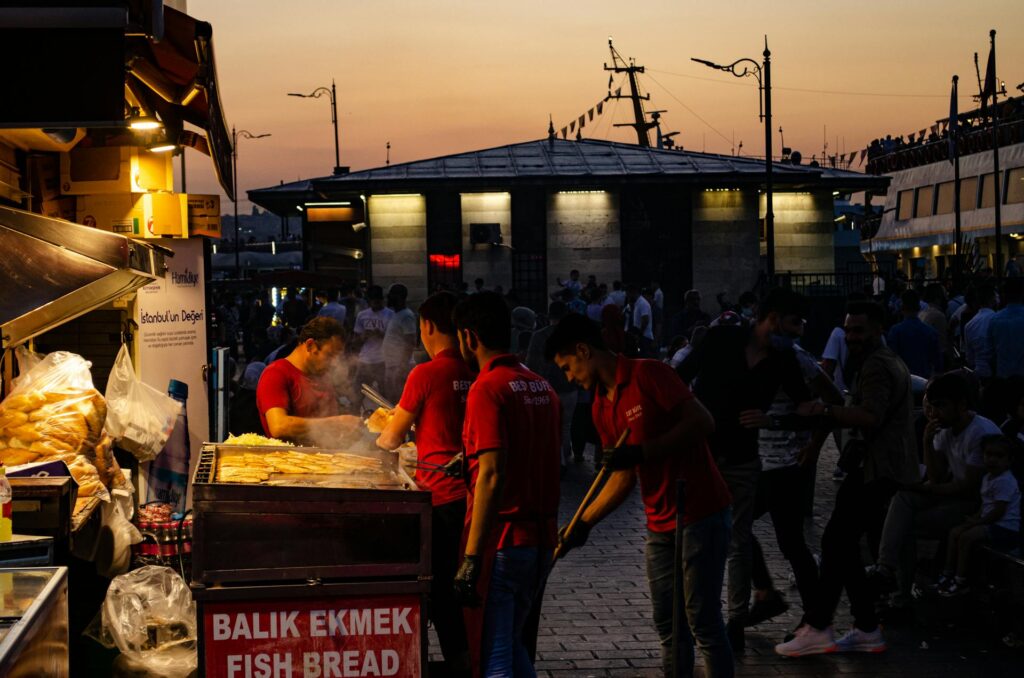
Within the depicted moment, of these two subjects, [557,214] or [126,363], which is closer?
[126,363]

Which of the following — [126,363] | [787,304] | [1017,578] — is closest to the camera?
[1017,578]

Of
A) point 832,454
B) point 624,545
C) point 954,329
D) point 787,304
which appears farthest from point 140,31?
point 954,329

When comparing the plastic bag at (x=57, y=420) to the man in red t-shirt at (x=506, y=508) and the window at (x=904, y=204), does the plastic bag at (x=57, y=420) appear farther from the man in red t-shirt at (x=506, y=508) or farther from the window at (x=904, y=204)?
→ the window at (x=904, y=204)

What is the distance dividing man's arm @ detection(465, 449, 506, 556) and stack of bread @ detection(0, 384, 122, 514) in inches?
117

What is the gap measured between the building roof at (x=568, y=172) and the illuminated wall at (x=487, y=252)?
0.71 metres

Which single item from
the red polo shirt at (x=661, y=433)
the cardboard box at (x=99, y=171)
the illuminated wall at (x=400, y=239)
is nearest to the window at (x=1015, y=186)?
the illuminated wall at (x=400, y=239)

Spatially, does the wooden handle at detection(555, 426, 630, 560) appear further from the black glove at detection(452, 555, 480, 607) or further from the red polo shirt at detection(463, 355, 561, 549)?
the black glove at detection(452, 555, 480, 607)

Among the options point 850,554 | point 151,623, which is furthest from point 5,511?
point 850,554

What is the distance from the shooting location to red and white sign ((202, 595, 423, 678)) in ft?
17.7

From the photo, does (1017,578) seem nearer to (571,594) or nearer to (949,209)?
(571,594)

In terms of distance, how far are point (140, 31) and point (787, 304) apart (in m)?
4.29

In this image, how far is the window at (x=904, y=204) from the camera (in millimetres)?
83250

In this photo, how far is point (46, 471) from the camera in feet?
23.1

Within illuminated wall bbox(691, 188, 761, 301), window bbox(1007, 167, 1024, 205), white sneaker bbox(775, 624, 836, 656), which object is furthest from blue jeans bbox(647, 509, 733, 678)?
window bbox(1007, 167, 1024, 205)
